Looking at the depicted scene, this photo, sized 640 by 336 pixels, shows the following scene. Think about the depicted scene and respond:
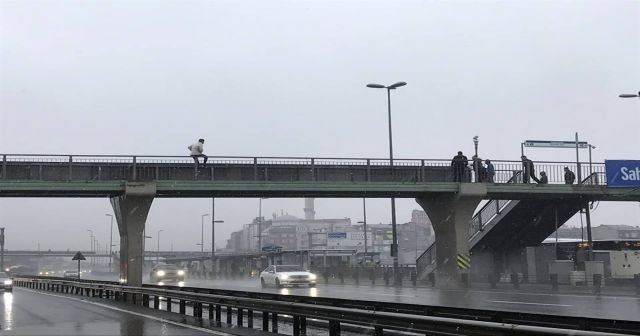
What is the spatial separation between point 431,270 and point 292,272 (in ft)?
33.6

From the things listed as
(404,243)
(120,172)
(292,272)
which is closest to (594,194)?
(292,272)

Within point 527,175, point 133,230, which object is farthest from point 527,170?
point 133,230

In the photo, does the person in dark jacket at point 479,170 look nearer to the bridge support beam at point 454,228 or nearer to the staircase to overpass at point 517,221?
the bridge support beam at point 454,228

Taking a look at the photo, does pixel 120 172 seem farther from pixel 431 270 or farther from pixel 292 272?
pixel 431 270

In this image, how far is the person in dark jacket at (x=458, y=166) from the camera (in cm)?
3534

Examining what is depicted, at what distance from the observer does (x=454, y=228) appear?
34656 millimetres

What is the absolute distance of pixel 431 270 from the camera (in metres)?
41.5

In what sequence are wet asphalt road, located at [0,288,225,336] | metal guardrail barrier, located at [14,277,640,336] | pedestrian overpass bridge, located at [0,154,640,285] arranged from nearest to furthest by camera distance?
metal guardrail barrier, located at [14,277,640,336]
wet asphalt road, located at [0,288,225,336]
pedestrian overpass bridge, located at [0,154,640,285]

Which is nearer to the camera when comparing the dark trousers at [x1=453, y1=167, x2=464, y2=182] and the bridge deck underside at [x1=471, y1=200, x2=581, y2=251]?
the dark trousers at [x1=453, y1=167, x2=464, y2=182]

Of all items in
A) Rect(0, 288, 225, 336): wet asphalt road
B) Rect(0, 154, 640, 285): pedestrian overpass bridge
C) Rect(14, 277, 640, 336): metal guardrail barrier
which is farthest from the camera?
Rect(0, 154, 640, 285): pedestrian overpass bridge

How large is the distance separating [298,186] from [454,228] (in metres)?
8.73

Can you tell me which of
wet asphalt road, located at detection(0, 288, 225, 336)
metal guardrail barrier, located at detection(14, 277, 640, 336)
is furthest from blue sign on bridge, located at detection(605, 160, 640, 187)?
wet asphalt road, located at detection(0, 288, 225, 336)

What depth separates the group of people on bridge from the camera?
3525 cm

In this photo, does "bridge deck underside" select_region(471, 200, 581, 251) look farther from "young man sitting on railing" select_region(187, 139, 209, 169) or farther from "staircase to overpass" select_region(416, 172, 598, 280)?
"young man sitting on railing" select_region(187, 139, 209, 169)
